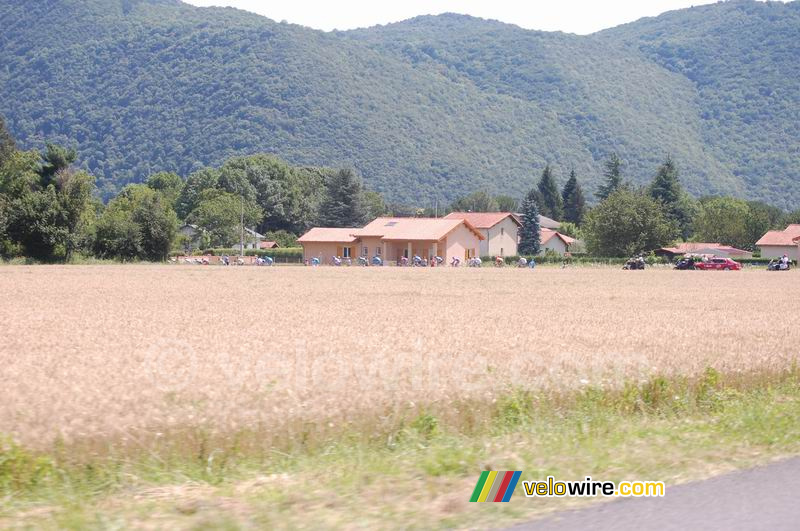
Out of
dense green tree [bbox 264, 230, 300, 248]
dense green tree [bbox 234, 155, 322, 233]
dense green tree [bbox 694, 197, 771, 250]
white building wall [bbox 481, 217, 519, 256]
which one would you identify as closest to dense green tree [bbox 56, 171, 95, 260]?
white building wall [bbox 481, 217, 519, 256]

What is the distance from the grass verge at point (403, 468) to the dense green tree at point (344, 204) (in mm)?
110984

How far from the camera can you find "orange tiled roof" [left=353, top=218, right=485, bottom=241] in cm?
8969

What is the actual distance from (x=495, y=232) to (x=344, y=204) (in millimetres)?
24949

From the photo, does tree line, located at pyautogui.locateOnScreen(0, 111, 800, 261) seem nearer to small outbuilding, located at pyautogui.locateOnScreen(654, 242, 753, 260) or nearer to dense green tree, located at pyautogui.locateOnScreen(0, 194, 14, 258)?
dense green tree, located at pyautogui.locateOnScreen(0, 194, 14, 258)

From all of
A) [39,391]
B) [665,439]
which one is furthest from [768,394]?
[39,391]

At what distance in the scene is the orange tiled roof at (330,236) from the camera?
95688 mm

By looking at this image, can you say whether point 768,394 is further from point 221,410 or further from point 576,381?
point 221,410

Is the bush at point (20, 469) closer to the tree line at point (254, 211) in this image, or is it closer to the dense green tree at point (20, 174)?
the tree line at point (254, 211)

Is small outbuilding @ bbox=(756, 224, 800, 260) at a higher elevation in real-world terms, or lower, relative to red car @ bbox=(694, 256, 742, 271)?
higher

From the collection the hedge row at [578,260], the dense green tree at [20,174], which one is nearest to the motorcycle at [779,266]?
the hedge row at [578,260]

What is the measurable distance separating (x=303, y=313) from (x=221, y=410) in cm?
1495

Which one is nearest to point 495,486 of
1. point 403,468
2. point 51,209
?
point 403,468

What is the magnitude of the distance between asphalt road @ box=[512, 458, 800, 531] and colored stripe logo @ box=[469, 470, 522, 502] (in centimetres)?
27

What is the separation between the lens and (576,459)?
27.7 ft
